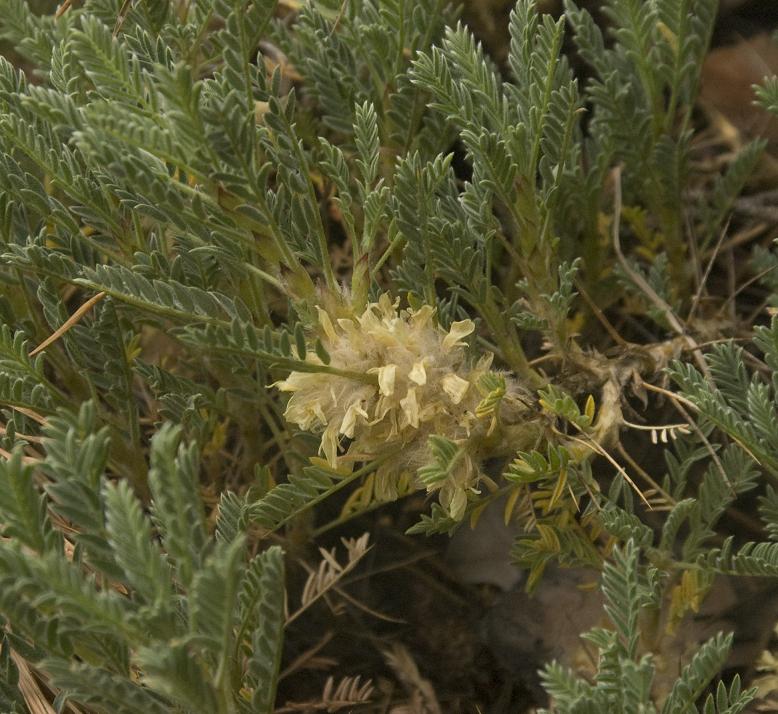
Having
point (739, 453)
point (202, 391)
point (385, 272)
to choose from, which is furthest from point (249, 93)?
point (739, 453)

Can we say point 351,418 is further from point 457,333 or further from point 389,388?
point 457,333

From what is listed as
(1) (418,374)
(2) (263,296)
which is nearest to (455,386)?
(1) (418,374)

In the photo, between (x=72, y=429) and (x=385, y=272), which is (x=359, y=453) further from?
(x=385, y=272)

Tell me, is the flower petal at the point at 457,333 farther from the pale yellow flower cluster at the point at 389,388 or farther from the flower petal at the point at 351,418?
the flower petal at the point at 351,418

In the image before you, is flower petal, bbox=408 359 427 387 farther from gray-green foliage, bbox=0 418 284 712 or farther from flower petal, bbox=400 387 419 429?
gray-green foliage, bbox=0 418 284 712

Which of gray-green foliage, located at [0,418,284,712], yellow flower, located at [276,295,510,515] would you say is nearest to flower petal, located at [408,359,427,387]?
yellow flower, located at [276,295,510,515]

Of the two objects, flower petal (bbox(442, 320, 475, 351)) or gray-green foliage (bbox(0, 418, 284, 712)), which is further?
flower petal (bbox(442, 320, 475, 351))

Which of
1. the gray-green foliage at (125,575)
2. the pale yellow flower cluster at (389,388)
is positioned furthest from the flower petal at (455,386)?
the gray-green foliage at (125,575)
